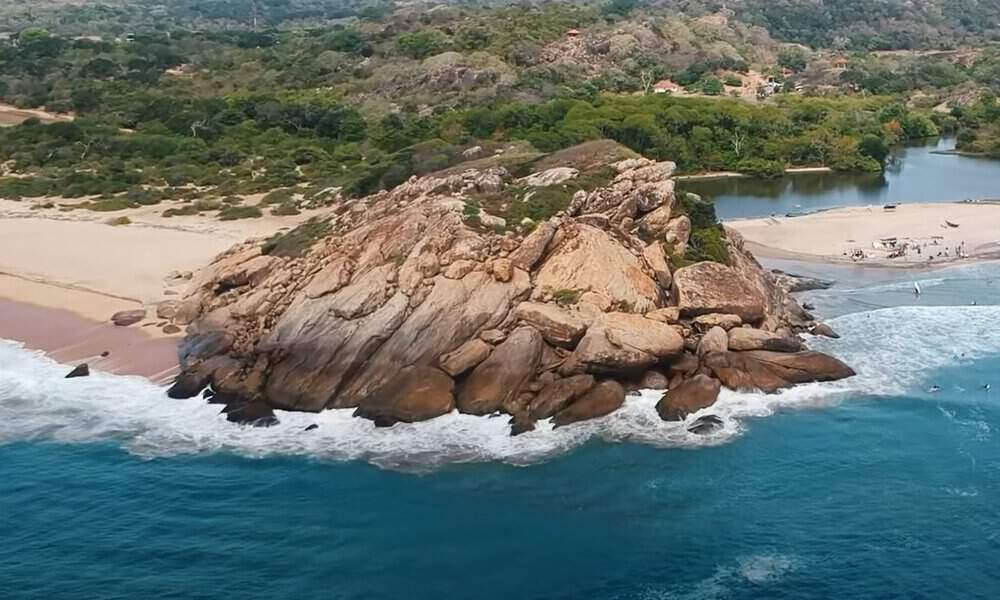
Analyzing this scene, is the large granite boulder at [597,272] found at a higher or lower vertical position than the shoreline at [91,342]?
higher

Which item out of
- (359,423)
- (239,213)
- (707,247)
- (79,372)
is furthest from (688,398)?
(239,213)

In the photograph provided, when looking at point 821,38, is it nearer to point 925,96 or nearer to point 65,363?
point 925,96

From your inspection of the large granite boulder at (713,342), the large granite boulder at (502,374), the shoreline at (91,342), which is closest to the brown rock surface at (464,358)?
the large granite boulder at (502,374)

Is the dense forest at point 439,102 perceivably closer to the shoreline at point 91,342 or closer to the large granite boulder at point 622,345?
the large granite boulder at point 622,345

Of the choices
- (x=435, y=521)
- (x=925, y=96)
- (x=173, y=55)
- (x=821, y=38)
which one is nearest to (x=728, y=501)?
(x=435, y=521)

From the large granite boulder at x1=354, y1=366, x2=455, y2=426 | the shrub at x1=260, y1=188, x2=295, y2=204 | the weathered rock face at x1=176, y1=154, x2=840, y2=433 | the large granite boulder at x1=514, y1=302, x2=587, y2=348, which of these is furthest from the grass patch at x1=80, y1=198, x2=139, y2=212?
the large granite boulder at x1=514, y1=302, x2=587, y2=348

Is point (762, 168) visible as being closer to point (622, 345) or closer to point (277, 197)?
point (277, 197)

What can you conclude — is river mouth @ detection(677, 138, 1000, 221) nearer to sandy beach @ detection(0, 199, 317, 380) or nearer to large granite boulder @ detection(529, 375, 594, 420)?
sandy beach @ detection(0, 199, 317, 380)

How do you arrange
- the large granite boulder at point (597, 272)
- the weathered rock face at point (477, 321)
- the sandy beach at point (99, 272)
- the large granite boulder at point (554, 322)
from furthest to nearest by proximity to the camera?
the sandy beach at point (99, 272), the large granite boulder at point (597, 272), the large granite boulder at point (554, 322), the weathered rock face at point (477, 321)
